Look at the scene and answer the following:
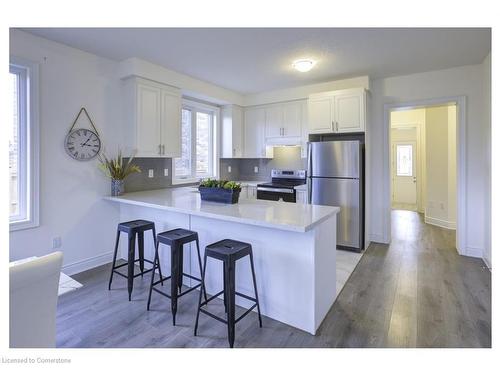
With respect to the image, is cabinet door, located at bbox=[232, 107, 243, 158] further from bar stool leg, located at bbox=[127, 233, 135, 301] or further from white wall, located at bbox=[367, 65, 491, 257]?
bar stool leg, located at bbox=[127, 233, 135, 301]

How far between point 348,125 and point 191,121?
2.55 m

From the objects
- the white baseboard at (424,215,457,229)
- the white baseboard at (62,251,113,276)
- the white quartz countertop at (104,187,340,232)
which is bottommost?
the white baseboard at (62,251,113,276)

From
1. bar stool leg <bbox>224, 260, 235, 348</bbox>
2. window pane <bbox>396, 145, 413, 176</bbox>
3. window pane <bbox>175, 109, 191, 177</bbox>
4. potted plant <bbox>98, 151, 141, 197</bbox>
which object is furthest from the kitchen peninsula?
window pane <bbox>396, 145, 413, 176</bbox>

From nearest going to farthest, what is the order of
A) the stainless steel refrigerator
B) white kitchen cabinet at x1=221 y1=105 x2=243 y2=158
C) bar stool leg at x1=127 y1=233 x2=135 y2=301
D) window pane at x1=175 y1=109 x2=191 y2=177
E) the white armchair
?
1. the white armchair
2. bar stool leg at x1=127 y1=233 x2=135 y2=301
3. the stainless steel refrigerator
4. window pane at x1=175 y1=109 x2=191 y2=177
5. white kitchen cabinet at x1=221 y1=105 x2=243 y2=158

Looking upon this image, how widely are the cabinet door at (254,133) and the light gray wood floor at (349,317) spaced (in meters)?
2.78

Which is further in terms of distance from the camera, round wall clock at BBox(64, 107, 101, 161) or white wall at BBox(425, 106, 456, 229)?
white wall at BBox(425, 106, 456, 229)

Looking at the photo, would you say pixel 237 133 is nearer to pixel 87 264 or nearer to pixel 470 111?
pixel 87 264

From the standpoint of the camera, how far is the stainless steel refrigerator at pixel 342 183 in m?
3.85

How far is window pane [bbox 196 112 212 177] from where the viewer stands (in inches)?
190

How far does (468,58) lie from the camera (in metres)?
3.33

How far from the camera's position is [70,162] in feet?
9.98

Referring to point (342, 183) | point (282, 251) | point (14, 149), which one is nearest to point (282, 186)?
point (342, 183)
